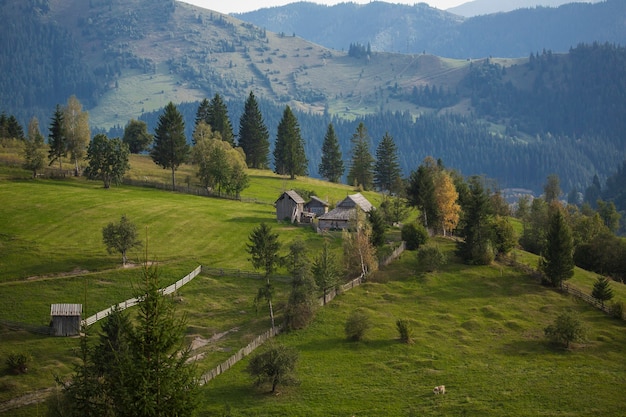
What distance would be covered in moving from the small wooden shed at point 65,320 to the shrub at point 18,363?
706 centimetres

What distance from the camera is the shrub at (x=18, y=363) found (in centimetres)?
5536

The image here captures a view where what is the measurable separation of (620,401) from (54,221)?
7528 cm

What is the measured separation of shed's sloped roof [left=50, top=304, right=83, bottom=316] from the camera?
207 ft

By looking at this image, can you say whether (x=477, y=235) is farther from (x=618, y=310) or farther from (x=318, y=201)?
(x=318, y=201)

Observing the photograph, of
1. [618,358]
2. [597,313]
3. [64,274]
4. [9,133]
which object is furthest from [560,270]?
[9,133]

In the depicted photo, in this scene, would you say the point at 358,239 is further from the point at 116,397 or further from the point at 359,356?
the point at 116,397

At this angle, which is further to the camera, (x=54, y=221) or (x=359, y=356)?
(x=54, y=221)

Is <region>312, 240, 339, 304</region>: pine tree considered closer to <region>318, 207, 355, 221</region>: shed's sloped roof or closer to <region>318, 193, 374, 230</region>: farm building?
<region>318, 193, 374, 230</region>: farm building

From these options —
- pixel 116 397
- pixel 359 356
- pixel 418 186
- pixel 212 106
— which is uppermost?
pixel 212 106

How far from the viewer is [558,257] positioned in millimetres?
79312

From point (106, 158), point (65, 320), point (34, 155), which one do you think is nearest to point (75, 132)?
point (34, 155)

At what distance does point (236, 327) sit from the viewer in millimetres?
66438

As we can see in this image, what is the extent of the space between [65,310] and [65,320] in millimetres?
986

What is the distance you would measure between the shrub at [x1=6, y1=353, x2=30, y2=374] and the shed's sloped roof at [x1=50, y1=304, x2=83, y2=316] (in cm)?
750
